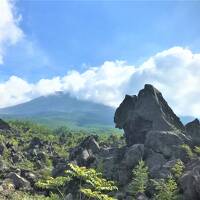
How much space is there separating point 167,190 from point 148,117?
26047 mm

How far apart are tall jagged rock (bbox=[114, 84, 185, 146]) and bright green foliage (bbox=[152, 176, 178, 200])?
19.8 metres

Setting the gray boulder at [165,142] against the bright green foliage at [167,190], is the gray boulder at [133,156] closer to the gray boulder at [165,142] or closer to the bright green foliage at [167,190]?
the gray boulder at [165,142]

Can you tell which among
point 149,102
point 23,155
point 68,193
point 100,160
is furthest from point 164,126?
point 23,155

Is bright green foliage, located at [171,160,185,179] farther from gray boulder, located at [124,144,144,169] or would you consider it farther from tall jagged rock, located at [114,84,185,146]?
tall jagged rock, located at [114,84,185,146]

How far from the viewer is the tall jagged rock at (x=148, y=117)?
6612 centimetres

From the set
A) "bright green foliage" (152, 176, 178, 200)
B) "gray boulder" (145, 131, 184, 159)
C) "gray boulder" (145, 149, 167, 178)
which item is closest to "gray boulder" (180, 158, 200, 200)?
"bright green foliage" (152, 176, 178, 200)

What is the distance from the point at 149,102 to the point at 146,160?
1679 centimetres

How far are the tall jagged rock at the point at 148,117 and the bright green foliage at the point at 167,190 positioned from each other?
1983 centimetres

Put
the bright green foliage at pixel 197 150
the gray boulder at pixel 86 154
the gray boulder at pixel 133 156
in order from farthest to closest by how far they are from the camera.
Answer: the gray boulder at pixel 86 154, the gray boulder at pixel 133 156, the bright green foliage at pixel 197 150

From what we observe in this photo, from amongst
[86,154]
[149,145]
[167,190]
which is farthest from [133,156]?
[86,154]

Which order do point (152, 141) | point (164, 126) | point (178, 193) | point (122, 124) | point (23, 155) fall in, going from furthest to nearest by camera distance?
point (23, 155) < point (122, 124) < point (164, 126) < point (152, 141) < point (178, 193)

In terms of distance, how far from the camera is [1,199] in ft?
136

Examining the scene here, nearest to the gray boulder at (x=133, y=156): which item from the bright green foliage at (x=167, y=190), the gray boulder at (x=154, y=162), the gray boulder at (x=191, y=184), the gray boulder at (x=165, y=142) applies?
the gray boulder at (x=154, y=162)

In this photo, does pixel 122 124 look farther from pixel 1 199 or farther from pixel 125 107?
pixel 1 199
